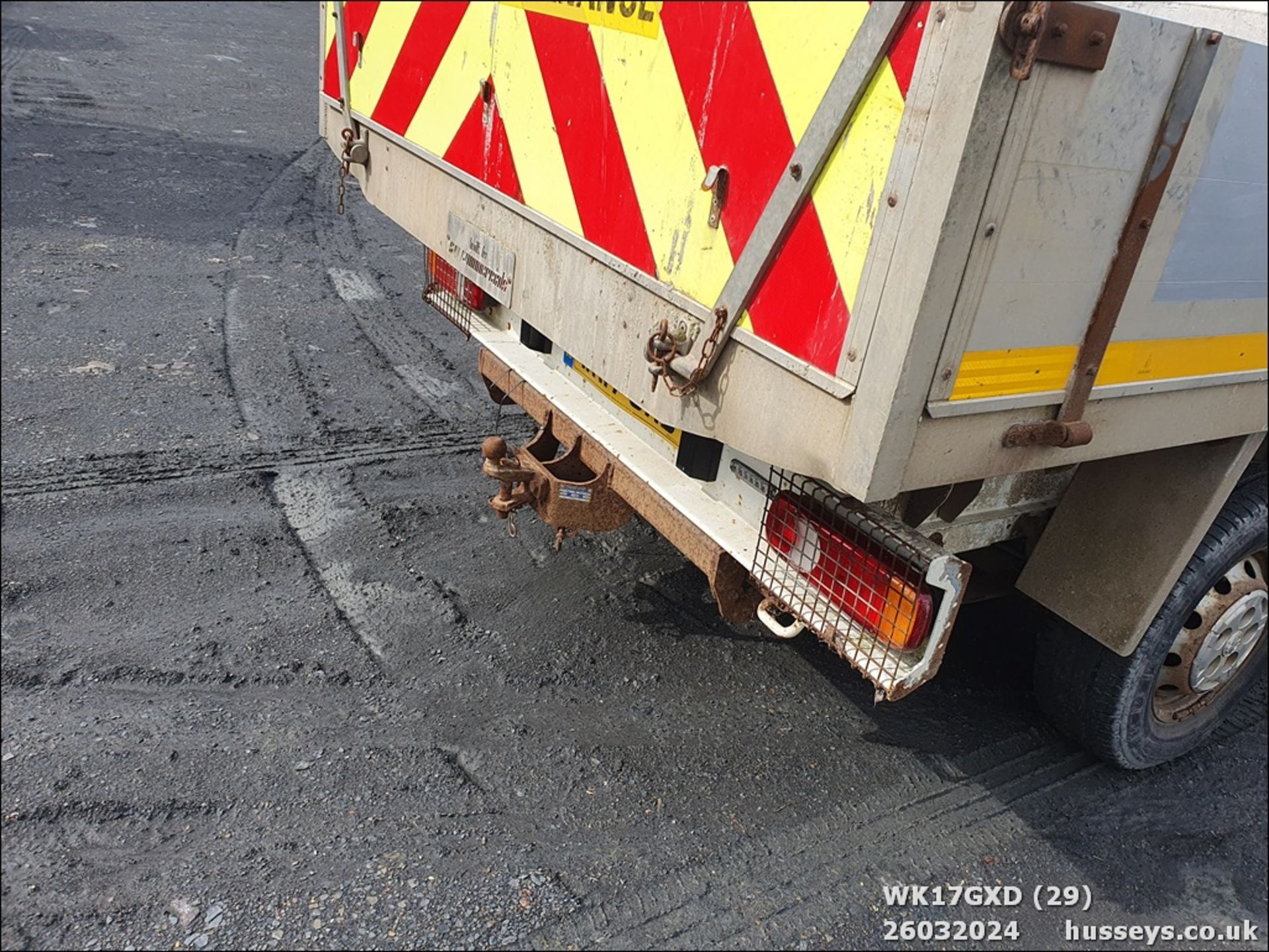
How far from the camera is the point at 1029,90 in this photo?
1.55 meters

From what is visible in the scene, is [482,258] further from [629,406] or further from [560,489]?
[560,489]

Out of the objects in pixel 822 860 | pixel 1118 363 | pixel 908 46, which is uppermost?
pixel 908 46

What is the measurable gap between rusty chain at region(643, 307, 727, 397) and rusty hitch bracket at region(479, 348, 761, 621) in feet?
1.64

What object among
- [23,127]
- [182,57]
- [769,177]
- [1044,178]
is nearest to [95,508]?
[769,177]

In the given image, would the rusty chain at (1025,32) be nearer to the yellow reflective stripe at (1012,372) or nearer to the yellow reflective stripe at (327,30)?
the yellow reflective stripe at (1012,372)

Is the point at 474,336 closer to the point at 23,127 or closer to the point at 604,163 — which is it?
the point at 604,163

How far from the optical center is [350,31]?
A: 3.65 meters

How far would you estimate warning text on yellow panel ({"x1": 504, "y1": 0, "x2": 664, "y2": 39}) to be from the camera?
2166mm

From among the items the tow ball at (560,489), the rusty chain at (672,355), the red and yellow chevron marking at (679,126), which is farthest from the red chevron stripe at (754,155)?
the tow ball at (560,489)

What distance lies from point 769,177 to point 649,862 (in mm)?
1703

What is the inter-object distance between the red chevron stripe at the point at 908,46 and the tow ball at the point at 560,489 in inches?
58.6

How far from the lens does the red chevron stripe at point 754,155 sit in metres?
1.85

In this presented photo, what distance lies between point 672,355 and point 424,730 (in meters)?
1.37

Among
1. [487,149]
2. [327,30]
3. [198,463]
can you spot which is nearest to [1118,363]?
[487,149]
